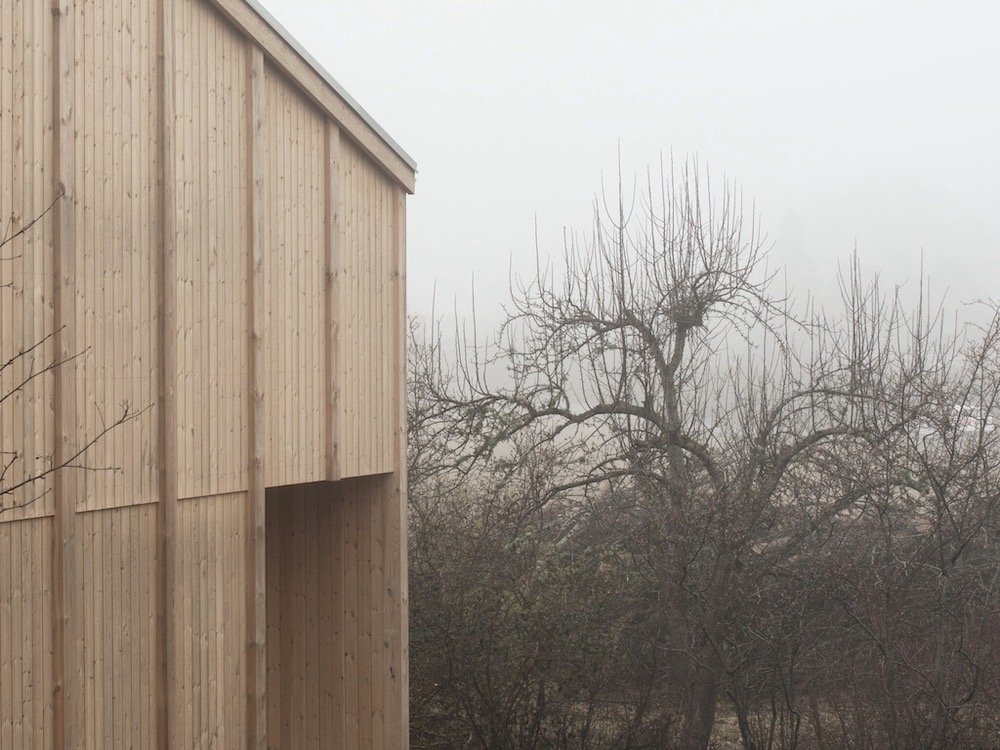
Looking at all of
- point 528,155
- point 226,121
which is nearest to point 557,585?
point 226,121

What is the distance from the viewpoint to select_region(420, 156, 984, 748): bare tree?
9.00 metres

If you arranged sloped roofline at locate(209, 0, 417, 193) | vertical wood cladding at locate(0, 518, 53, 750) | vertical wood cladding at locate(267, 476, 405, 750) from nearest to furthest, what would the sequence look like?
vertical wood cladding at locate(0, 518, 53, 750) → sloped roofline at locate(209, 0, 417, 193) → vertical wood cladding at locate(267, 476, 405, 750)

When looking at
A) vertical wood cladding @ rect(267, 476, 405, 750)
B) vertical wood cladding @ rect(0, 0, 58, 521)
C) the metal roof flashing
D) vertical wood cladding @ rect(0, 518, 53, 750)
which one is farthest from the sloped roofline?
vertical wood cladding @ rect(0, 518, 53, 750)

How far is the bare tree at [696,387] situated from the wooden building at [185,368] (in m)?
3.32

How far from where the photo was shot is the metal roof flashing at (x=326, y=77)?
223 inches

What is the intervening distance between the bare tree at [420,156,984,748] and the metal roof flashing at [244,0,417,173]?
4.11 m

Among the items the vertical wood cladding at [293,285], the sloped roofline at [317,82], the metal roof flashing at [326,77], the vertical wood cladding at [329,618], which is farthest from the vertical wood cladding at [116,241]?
the vertical wood cladding at [329,618]

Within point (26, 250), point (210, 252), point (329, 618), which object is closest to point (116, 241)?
point (26, 250)

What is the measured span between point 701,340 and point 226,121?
6.44m

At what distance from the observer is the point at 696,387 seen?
10539 millimetres

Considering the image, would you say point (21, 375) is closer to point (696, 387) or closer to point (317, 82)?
point (317, 82)

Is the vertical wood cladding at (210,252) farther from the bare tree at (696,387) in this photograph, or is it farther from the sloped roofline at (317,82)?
the bare tree at (696,387)

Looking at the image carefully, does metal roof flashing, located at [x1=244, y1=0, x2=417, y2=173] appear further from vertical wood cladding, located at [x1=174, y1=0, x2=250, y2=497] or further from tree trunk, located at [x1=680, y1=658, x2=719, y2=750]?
tree trunk, located at [x1=680, y1=658, x2=719, y2=750]

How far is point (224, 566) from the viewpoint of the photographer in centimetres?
544
